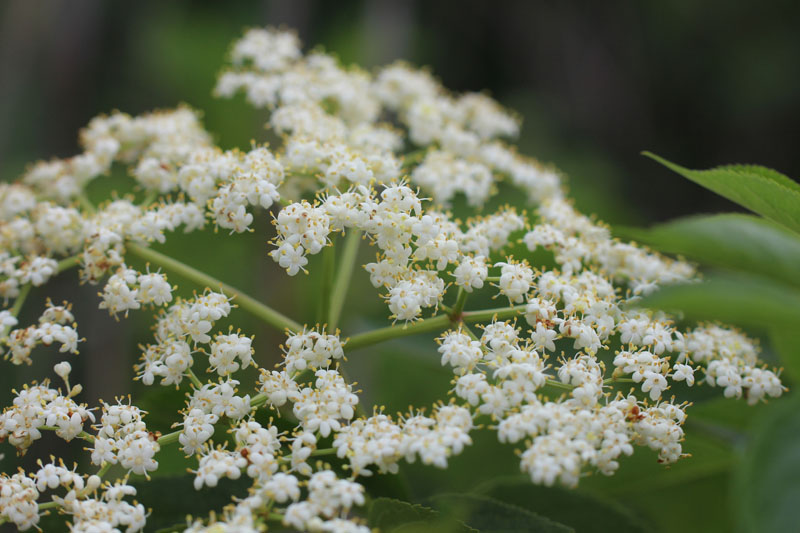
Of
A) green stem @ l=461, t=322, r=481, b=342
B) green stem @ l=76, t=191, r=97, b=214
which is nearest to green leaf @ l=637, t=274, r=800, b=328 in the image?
green stem @ l=461, t=322, r=481, b=342

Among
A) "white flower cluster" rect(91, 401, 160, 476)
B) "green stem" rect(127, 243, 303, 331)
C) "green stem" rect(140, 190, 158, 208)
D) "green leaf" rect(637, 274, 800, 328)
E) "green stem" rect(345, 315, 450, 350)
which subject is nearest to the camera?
"green leaf" rect(637, 274, 800, 328)

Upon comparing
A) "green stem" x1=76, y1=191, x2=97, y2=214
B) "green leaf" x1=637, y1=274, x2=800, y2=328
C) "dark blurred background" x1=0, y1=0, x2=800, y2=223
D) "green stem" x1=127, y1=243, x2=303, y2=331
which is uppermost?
"dark blurred background" x1=0, y1=0, x2=800, y2=223

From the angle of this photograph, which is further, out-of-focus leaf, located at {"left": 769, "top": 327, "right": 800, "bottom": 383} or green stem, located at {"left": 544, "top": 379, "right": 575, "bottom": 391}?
green stem, located at {"left": 544, "top": 379, "right": 575, "bottom": 391}

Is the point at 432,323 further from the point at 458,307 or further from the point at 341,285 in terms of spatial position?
the point at 341,285

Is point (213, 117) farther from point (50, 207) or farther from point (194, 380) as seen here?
point (194, 380)

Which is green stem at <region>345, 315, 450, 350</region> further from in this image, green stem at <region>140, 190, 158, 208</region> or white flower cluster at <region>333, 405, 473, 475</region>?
green stem at <region>140, 190, 158, 208</region>

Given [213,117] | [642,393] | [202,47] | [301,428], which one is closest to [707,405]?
[642,393]

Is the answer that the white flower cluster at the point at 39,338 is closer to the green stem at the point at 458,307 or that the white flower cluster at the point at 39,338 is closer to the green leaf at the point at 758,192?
the green stem at the point at 458,307
